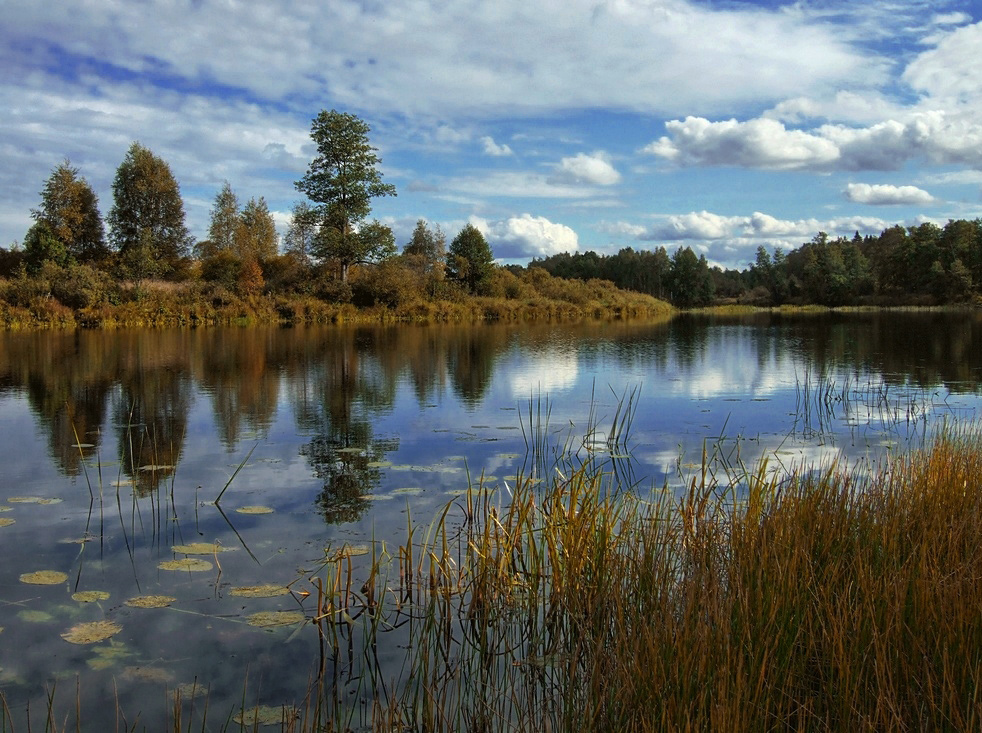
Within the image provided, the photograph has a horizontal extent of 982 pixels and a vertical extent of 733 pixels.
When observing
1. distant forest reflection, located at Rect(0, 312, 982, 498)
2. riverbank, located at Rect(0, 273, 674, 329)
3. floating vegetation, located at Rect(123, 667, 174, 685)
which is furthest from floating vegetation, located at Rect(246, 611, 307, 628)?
riverbank, located at Rect(0, 273, 674, 329)

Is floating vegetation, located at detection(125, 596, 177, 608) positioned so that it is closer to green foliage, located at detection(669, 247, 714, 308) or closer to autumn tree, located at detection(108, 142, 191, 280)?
autumn tree, located at detection(108, 142, 191, 280)

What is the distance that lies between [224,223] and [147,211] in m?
7.89

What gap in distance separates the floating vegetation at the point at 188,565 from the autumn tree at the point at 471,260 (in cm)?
5452

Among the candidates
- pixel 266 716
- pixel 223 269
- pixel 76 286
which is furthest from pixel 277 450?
pixel 223 269

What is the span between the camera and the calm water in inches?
194

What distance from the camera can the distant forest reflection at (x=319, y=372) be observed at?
11.3 m

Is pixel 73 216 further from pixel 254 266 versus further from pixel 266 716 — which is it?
pixel 266 716

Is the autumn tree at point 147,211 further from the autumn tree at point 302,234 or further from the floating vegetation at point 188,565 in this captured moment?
the floating vegetation at point 188,565

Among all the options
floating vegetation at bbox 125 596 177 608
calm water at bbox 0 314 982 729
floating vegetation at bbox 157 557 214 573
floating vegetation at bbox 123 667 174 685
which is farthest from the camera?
floating vegetation at bbox 157 557 214 573

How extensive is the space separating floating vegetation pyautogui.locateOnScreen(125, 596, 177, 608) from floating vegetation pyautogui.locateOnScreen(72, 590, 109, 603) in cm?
23

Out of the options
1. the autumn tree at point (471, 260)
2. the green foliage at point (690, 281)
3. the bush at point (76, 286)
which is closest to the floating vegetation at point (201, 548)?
the bush at point (76, 286)

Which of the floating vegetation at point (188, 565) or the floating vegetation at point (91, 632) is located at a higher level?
the floating vegetation at point (188, 565)

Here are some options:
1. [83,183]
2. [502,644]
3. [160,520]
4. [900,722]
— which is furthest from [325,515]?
[83,183]

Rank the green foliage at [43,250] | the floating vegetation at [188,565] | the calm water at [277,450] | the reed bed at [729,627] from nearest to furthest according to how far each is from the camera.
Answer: the reed bed at [729,627], the calm water at [277,450], the floating vegetation at [188,565], the green foliage at [43,250]
